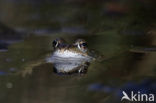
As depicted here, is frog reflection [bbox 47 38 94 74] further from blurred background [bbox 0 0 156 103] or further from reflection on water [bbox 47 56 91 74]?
blurred background [bbox 0 0 156 103]

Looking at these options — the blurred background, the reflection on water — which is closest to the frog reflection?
the reflection on water

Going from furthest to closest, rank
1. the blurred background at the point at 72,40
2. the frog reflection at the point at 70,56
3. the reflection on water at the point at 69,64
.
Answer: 1. the frog reflection at the point at 70,56
2. the reflection on water at the point at 69,64
3. the blurred background at the point at 72,40

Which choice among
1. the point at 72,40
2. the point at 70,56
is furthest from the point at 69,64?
the point at 72,40

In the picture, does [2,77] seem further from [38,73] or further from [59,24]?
[59,24]

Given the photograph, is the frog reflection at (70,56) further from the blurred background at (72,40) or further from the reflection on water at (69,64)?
the blurred background at (72,40)

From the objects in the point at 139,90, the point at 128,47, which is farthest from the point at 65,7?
the point at 139,90

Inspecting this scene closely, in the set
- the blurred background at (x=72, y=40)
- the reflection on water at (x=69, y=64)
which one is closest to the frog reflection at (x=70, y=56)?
the reflection on water at (x=69, y=64)

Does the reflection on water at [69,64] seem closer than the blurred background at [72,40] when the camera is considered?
No
